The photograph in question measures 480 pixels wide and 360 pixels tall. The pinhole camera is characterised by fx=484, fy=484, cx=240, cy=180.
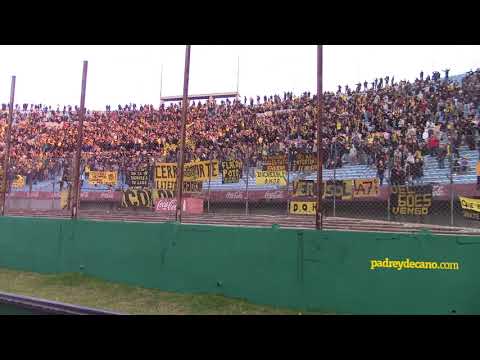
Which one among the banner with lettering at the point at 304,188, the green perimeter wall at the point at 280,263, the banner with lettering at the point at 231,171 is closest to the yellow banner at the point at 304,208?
the banner with lettering at the point at 304,188

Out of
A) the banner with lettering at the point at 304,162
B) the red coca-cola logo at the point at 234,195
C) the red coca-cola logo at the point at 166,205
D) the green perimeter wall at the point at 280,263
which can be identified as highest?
the banner with lettering at the point at 304,162

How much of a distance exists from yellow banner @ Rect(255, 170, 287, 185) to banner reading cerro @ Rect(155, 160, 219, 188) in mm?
1321

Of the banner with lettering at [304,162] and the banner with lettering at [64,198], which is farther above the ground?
the banner with lettering at [304,162]

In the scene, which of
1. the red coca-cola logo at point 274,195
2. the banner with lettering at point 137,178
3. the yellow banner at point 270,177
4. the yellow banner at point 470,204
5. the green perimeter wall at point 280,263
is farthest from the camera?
the banner with lettering at point 137,178

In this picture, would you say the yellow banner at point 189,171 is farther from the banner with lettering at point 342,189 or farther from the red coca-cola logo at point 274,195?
the banner with lettering at point 342,189

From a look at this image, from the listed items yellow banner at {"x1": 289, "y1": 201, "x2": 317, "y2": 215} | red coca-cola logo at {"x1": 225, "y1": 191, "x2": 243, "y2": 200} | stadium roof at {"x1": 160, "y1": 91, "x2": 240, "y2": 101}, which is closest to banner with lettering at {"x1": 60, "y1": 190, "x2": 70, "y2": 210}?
red coca-cola logo at {"x1": 225, "y1": 191, "x2": 243, "y2": 200}

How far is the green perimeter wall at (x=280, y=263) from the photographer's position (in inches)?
260

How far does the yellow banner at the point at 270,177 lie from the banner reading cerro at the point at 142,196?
8.04 feet

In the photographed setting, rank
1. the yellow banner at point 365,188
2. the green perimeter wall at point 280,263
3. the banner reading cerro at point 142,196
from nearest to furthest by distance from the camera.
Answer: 1. the green perimeter wall at point 280,263
2. the yellow banner at point 365,188
3. the banner reading cerro at point 142,196

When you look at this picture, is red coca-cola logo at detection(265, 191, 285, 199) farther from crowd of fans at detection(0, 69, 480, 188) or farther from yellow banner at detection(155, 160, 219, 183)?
yellow banner at detection(155, 160, 219, 183)

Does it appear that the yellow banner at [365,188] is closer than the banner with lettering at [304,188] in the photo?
Yes

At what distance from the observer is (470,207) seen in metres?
10.3

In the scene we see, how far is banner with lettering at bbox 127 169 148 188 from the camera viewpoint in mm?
14016
